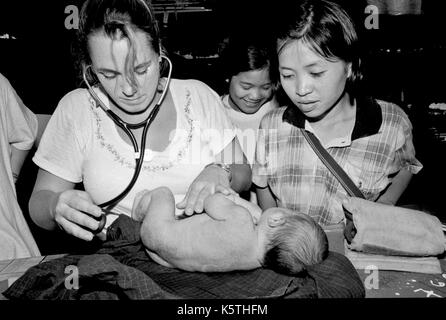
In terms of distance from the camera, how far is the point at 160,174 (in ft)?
4.92

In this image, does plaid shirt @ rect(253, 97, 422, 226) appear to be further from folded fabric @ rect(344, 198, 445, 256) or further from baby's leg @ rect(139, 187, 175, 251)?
baby's leg @ rect(139, 187, 175, 251)

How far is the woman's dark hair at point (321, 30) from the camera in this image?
145 cm

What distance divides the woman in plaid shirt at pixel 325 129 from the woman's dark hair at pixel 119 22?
52cm

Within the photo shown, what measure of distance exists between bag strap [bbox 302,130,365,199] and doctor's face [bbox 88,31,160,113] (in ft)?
2.26

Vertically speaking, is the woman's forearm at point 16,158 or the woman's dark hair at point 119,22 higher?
the woman's dark hair at point 119,22

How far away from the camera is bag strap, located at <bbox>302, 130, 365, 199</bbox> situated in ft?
4.93

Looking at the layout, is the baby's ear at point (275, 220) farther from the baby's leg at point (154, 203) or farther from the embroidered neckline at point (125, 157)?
the embroidered neckline at point (125, 157)

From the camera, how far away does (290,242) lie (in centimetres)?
111

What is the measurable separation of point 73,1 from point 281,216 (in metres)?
1.79

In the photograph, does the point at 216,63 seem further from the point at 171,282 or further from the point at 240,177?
the point at 171,282

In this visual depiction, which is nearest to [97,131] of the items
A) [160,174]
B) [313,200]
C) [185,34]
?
[160,174]

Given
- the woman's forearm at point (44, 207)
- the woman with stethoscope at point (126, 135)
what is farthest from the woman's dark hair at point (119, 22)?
the woman's forearm at point (44, 207)
